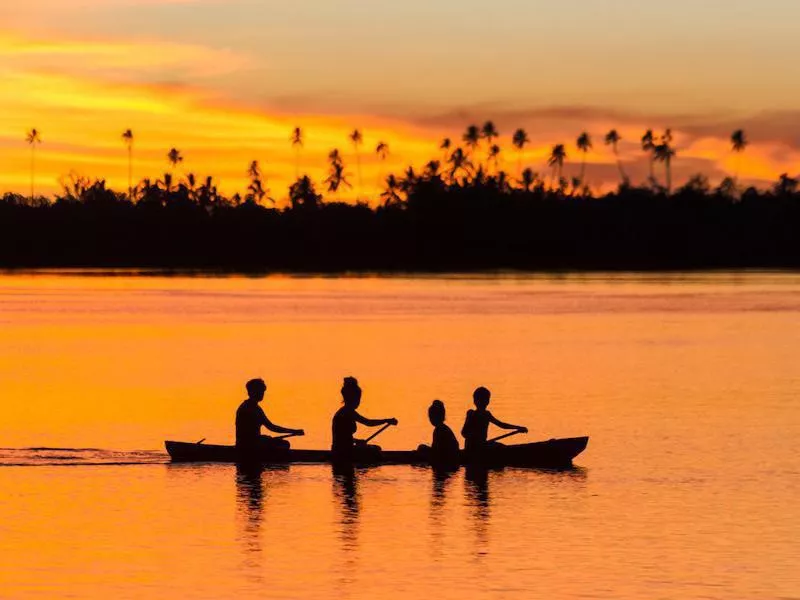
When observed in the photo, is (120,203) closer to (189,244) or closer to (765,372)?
(189,244)

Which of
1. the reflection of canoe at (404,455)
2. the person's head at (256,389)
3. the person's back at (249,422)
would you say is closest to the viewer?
the person's head at (256,389)

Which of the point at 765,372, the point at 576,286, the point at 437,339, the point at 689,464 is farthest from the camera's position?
the point at 576,286

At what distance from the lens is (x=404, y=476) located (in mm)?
27656

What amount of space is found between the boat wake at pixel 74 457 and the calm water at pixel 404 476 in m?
0.10

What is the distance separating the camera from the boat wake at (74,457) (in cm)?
2988

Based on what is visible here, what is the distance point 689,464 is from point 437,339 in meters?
42.8

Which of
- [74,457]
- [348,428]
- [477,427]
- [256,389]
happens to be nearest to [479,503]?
[477,427]

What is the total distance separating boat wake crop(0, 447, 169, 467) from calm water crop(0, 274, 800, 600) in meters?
0.10

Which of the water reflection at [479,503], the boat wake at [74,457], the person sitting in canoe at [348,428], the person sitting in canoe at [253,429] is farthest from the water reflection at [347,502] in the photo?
the boat wake at [74,457]

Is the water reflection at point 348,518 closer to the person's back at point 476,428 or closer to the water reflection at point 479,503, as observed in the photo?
the water reflection at point 479,503

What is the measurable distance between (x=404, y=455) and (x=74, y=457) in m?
6.54

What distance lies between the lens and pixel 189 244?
198250 mm

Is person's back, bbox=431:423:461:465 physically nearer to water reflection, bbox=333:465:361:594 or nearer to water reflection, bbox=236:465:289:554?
water reflection, bbox=333:465:361:594

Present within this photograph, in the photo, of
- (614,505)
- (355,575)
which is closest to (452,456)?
(614,505)
